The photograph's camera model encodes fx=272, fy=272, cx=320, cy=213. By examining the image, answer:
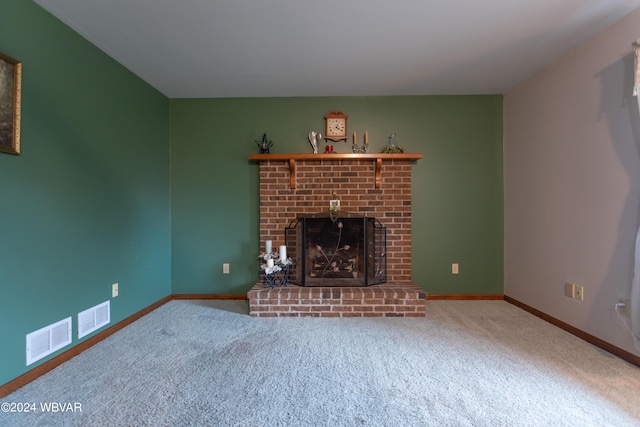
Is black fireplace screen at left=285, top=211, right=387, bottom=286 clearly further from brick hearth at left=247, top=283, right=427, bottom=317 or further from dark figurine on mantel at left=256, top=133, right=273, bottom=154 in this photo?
dark figurine on mantel at left=256, top=133, right=273, bottom=154

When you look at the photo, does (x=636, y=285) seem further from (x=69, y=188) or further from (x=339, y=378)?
(x=69, y=188)

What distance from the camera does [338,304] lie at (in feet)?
8.54

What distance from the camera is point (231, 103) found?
3.13 m

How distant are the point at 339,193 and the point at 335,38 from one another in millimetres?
1504

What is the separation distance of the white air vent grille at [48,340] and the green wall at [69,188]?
0.05 metres

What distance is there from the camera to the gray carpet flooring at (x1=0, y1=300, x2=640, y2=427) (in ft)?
4.33

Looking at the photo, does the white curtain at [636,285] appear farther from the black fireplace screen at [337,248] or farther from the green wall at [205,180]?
the black fireplace screen at [337,248]

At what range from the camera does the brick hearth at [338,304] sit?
102 inches

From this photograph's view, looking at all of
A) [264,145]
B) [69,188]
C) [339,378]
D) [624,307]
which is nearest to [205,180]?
[264,145]

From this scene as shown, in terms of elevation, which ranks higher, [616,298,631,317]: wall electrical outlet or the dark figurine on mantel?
the dark figurine on mantel

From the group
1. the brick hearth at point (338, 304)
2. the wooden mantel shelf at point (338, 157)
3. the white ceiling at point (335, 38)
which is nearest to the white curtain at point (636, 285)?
the white ceiling at point (335, 38)

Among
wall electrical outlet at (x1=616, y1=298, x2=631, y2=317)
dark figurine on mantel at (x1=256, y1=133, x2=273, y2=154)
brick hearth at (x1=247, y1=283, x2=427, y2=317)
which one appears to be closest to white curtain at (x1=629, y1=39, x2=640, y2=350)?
wall electrical outlet at (x1=616, y1=298, x2=631, y2=317)

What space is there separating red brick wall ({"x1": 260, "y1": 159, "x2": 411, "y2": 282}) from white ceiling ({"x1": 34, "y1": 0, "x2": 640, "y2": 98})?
848 millimetres

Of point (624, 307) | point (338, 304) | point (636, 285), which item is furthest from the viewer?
point (338, 304)
